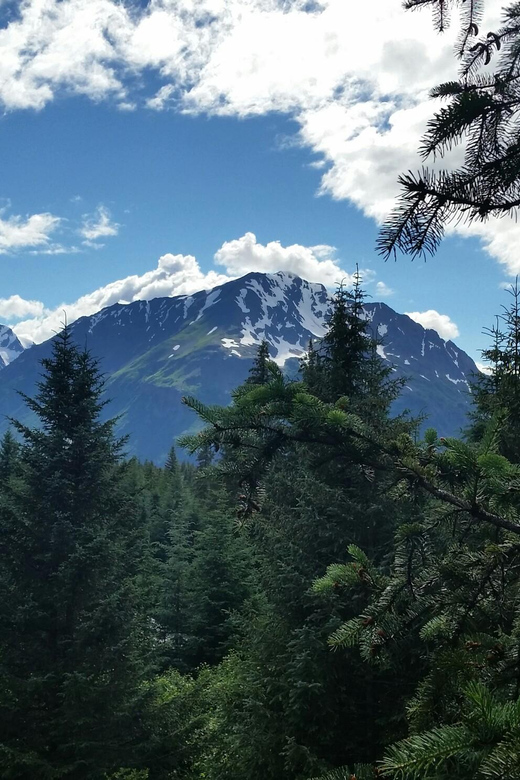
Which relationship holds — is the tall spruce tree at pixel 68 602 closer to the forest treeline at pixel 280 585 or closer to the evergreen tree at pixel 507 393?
the forest treeline at pixel 280 585

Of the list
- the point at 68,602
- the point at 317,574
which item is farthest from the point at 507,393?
the point at 68,602

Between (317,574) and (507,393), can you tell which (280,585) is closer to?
(317,574)

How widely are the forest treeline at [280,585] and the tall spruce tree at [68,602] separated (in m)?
0.05

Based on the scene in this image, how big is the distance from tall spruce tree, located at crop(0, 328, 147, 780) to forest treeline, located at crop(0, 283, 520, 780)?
0.05 metres

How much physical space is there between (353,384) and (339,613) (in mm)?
5516

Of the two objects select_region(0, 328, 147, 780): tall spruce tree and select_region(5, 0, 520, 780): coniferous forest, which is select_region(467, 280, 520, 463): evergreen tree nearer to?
select_region(5, 0, 520, 780): coniferous forest

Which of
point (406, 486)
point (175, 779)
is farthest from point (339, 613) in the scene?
point (406, 486)

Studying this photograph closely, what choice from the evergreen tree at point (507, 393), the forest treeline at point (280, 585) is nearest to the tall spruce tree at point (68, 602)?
the forest treeline at point (280, 585)

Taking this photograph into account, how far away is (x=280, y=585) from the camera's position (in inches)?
416

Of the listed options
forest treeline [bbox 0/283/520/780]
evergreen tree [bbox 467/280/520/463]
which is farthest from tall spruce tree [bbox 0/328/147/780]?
evergreen tree [bbox 467/280/520/463]

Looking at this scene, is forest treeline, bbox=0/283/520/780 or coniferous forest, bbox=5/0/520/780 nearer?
coniferous forest, bbox=5/0/520/780

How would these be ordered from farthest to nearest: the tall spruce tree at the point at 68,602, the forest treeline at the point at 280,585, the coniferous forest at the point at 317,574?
the tall spruce tree at the point at 68,602
the forest treeline at the point at 280,585
the coniferous forest at the point at 317,574

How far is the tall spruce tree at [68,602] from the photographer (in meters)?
11.2

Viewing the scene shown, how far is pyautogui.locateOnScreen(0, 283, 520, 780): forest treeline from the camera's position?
3.27 meters
